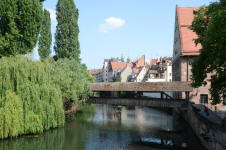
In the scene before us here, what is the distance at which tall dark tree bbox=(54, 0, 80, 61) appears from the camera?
84.0 feet

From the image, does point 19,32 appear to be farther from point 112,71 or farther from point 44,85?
point 112,71

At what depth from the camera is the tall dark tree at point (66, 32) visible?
84.0 ft

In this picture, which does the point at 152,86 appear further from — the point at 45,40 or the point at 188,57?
the point at 45,40

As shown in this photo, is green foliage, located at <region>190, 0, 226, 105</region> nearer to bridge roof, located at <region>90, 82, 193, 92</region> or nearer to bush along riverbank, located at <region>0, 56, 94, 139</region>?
bridge roof, located at <region>90, 82, 193, 92</region>

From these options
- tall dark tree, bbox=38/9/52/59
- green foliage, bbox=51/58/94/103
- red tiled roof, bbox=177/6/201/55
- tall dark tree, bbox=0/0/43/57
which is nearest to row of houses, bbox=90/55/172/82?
red tiled roof, bbox=177/6/201/55

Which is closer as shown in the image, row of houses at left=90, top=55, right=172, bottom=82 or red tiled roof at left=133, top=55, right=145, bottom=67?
row of houses at left=90, top=55, right=172, bottom=82

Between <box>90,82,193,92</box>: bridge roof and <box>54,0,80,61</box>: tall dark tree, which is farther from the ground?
<box>54,0,80,61</box>: tall dark tree

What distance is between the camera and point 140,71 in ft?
206

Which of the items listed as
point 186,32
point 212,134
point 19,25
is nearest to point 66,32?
point 19,25

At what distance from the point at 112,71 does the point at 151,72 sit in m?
29.2

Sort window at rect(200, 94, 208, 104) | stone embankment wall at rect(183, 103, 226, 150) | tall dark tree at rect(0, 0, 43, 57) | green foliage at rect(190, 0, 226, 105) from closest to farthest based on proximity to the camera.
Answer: green foliage at rect(190, 0, 226, 105), stone embankment wall at rect(183, 103, 226, 150), tall dark tree at rect(0, 0, 43, 57), window at rect(200, 94, 208, 104)

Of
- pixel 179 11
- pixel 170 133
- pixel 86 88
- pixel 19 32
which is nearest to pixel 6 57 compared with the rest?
pixel 19 32

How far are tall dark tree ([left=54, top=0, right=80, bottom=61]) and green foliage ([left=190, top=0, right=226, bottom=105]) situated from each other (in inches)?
658

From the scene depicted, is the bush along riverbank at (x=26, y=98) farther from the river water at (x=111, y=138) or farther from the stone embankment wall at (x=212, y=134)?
the stone embankment wall at (x=212, y=134)
